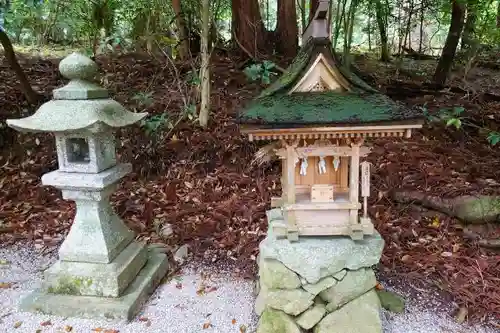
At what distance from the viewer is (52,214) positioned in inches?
234

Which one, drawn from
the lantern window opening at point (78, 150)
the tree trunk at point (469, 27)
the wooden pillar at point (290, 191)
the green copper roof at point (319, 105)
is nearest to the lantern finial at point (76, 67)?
the lantern window opening at point (78, 150)

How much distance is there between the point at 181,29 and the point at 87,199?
5.26m

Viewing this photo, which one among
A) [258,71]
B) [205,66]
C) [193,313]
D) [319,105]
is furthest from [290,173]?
[205,66]

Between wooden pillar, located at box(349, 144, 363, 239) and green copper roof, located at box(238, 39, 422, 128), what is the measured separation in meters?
0.41

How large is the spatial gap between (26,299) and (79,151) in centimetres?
167

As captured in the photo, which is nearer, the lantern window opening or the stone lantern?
the stone lantern

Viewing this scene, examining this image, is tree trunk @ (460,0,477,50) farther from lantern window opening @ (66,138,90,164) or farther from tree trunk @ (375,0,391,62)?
lantern window opening @ (66,138,90,164)

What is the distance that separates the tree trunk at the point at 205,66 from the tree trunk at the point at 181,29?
33.9 inches

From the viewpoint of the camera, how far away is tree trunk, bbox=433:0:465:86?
7.48m

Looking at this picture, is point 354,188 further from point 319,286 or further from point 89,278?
point 89,278

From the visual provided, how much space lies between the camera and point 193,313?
3947 millimetres

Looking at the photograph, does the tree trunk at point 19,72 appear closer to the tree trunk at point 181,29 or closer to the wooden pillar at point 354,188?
the tree trunk at point 181,29

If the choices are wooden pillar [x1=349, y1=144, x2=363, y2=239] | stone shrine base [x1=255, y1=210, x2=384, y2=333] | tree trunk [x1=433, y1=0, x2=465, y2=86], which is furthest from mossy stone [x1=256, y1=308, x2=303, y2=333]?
tree trunk [x1=433, y1=0, x2=465, y2=86]

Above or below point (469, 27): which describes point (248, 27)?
above
